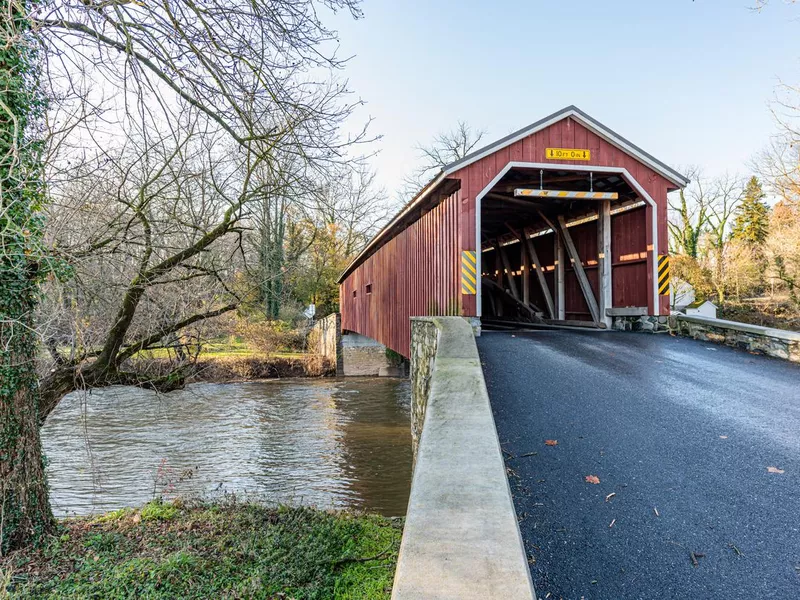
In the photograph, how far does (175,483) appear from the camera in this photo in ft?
21.5

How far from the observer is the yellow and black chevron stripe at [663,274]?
7.19m

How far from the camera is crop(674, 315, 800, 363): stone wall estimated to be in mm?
5395

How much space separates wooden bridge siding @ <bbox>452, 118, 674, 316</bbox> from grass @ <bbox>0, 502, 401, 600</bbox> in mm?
3517

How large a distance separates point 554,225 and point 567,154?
2.37 m

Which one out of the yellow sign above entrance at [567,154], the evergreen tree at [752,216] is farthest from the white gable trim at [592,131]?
the evergreen tree at [752,216]

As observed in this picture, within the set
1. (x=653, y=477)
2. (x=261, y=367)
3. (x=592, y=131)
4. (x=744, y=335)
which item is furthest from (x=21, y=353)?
(x=261, y=367)

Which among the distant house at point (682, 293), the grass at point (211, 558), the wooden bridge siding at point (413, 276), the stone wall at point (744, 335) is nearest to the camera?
the grass at point (211, 558)

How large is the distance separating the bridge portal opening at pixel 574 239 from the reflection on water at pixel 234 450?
4.09 metres

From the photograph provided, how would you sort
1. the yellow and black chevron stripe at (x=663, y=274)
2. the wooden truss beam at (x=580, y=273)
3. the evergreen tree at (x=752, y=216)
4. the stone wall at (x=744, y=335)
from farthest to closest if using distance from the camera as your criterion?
the evergreen tree at (x=752, y=216), the wooden truss beam at (x=580, y=273), the yellow and black chevron stripe at (x=663, y=274), the stone wall at (x=744, y=335)

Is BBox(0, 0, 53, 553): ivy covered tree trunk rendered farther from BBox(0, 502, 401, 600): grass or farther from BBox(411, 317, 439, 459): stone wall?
BBox(411, 317, 439, 459): stone wall

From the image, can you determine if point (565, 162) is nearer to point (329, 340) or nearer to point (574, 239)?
point (574, 239)

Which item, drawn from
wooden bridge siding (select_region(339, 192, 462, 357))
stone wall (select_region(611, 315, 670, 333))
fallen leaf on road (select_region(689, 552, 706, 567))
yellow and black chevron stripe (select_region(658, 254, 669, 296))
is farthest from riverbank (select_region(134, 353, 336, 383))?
fallen leaf on road (select_region(689, 552, 706, 567))

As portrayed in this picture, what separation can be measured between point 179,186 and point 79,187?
901mm

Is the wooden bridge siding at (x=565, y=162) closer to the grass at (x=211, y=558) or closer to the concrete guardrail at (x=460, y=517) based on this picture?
the grass at (x=211, y=558)
